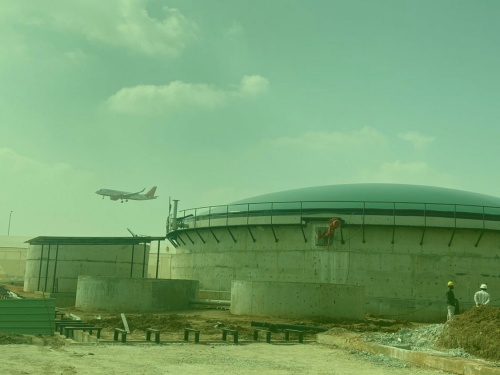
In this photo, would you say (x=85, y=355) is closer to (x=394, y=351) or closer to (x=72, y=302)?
(x=394, y=351)

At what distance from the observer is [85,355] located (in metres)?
13.6

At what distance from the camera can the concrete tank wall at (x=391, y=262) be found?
28.8 meters

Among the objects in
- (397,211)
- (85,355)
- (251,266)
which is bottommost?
(85,355)

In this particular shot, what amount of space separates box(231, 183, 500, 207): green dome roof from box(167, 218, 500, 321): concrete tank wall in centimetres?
358

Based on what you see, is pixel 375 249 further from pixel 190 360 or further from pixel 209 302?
pixel 190 360

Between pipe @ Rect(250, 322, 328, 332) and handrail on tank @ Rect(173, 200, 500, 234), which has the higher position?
handrail on tank @ Rect(173, 200, 500, 234)

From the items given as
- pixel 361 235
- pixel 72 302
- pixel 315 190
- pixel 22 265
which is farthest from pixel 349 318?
pixel 22 265

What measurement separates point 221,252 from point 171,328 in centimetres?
1289

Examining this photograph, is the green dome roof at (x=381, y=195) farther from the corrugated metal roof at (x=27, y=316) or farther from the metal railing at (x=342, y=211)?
the corrugated metal roof at (x=27, y=316)

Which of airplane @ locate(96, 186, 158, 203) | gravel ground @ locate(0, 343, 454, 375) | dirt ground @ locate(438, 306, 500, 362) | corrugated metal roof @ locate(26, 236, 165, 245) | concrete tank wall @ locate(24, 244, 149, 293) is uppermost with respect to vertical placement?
airplane @ locate(96, 186, 158, 203)

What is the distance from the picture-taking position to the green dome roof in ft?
111

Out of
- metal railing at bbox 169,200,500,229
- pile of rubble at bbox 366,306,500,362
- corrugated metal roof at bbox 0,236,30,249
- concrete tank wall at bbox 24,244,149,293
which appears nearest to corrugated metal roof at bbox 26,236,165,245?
concrete tank wall at bbox 24,244,149,293

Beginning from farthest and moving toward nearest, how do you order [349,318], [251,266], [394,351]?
[251,266], [349,318], [394,351]

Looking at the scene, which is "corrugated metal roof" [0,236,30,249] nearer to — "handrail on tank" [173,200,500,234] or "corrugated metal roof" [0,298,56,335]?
"handrail on tank" [173,200,500,234]
